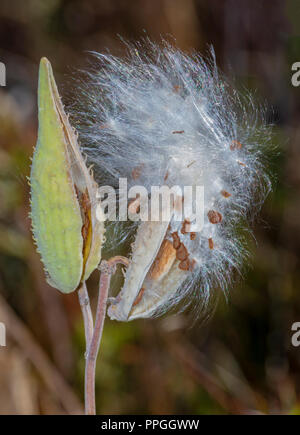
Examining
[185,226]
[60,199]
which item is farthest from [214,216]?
[60,199]

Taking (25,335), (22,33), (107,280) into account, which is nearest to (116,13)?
(22,33)

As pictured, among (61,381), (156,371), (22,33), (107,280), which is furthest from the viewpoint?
(22,33)

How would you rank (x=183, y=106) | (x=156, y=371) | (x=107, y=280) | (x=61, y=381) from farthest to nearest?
(x=156, y=371) < (x=61, y=381) < (x=183, y=106) < (x=107, y=280)

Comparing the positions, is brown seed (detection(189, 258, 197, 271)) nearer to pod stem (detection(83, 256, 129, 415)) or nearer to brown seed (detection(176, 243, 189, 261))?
brown seed (detection(176, 243, 189, 261))

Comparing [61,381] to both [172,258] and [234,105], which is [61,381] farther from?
[234,105]

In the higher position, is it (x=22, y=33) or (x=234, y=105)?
(x=22, y=33)

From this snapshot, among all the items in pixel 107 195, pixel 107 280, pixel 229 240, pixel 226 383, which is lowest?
pixel 226 383

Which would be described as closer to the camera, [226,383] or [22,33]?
[226,383]

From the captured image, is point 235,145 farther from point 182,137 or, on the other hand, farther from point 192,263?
point 192,263
